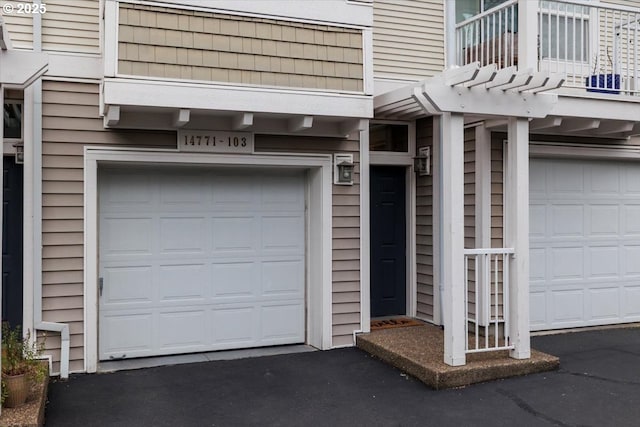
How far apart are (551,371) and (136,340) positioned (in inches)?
152

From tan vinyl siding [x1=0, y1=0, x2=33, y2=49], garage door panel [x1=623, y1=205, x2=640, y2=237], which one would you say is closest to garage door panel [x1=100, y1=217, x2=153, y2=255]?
tan vinyl siding [x1=0, y1=0, x2=33, y2=49]

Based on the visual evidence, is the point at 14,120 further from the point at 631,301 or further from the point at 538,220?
the point at 631,301

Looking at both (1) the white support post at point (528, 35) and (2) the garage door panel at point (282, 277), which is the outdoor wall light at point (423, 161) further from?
(2) the garage door panel at point (282, 277)

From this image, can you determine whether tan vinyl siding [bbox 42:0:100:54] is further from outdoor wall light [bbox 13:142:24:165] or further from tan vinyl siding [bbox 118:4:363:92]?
outdoor wall light [bbox 13:142:24:165]

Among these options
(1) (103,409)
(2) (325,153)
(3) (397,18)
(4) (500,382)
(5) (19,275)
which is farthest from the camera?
(3) (397,18)

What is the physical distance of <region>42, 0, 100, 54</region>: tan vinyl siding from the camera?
5.47 meters

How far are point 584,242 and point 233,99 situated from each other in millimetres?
4578

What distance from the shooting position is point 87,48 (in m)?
5.58

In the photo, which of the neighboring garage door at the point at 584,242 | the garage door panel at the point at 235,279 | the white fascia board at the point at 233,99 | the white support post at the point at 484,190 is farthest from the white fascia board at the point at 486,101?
the garage door panel at the point at 235,279

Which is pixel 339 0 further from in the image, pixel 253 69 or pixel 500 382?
pixel 500 382

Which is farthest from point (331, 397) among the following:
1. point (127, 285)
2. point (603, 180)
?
point (603, 180)

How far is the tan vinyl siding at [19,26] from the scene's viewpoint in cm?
536

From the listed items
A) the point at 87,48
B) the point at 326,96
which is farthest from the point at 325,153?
the point at 87,48

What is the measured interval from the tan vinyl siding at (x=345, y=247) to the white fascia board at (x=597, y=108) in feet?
6.93
